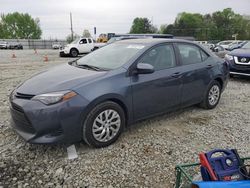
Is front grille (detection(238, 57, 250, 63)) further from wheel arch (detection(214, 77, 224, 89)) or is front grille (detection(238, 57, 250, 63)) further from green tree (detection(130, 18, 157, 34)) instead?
green tree (detection(130, 18, 157, 34))

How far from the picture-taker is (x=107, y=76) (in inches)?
135

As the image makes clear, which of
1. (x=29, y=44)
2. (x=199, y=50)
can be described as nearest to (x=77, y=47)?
(x=199, y=50)

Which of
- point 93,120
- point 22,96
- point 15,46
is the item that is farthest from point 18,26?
point 93,120

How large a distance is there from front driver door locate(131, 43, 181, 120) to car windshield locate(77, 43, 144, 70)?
237 mm

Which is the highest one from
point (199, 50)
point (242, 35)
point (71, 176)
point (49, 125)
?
point (242, 35)

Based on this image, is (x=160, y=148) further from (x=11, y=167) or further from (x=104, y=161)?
(x=11, y=167)

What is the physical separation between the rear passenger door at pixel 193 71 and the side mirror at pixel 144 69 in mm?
934

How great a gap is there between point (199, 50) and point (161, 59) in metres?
1.18

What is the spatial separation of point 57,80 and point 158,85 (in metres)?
1.52

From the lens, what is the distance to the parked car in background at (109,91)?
3.05m

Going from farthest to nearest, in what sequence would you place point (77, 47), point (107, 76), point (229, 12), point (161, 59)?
point (229, 12) < point (77, 47) < point (161, 59) < point (107, 76)

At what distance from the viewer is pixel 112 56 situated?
13.3 ft

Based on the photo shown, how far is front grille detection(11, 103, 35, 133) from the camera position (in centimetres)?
307

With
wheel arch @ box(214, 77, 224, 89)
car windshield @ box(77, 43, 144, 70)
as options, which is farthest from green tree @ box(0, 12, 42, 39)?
wheel arch @ box(214, 77, 224, 89)
